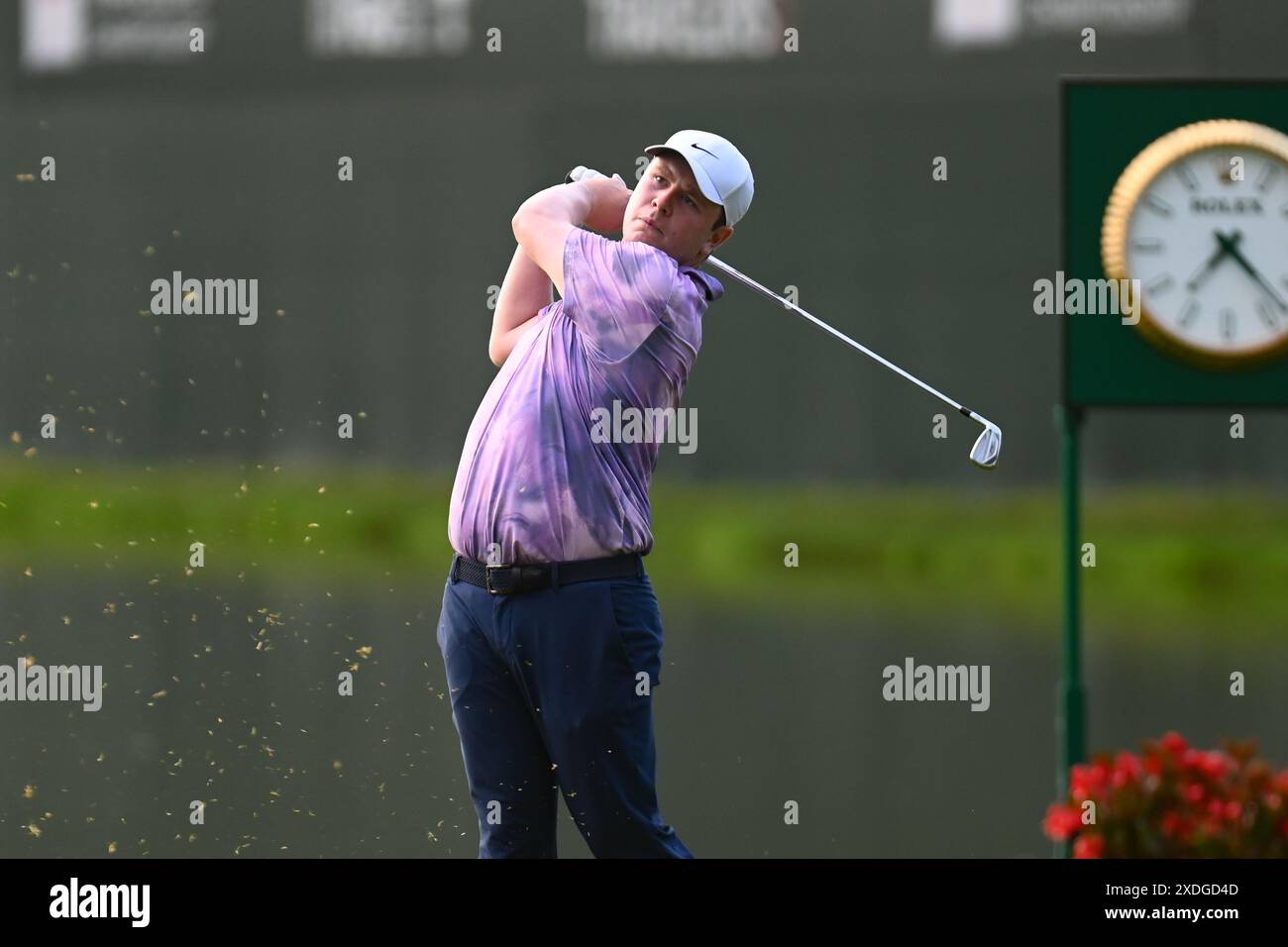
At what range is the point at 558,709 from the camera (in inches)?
147

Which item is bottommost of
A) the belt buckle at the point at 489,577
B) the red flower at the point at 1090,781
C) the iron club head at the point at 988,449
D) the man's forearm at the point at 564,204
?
the red flower at the point at 1090,781

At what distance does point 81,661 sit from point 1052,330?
10.5 m

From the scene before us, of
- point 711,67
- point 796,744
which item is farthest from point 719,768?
point 711,67

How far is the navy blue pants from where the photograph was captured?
12.2 ft

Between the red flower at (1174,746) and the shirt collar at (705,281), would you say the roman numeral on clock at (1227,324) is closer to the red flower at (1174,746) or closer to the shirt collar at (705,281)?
the red flower at (1174,746)

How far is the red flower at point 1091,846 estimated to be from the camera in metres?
3.92

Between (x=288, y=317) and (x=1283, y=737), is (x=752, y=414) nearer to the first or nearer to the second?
(x=288, y=317)

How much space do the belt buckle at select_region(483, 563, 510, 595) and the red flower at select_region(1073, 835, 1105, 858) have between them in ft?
4.54

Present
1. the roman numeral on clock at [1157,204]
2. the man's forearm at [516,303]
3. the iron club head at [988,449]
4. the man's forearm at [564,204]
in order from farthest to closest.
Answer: the roman numeral on clock at [1157,204], the iron club head at [988,449], the man's forearm at [516,303], the man's forearm at [564,204]

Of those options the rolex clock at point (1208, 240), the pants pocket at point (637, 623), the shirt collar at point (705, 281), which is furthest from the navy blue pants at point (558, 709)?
the rolex clock at point (1208, 240)

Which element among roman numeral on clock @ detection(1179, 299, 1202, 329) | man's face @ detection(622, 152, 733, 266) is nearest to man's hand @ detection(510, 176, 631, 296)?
man's face @ detection(622, 152, 733, 266)

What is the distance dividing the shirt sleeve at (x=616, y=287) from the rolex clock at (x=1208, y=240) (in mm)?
1719

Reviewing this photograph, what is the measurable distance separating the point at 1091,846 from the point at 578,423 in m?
1.43

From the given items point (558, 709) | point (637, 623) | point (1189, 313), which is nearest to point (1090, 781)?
point (637, 623)
